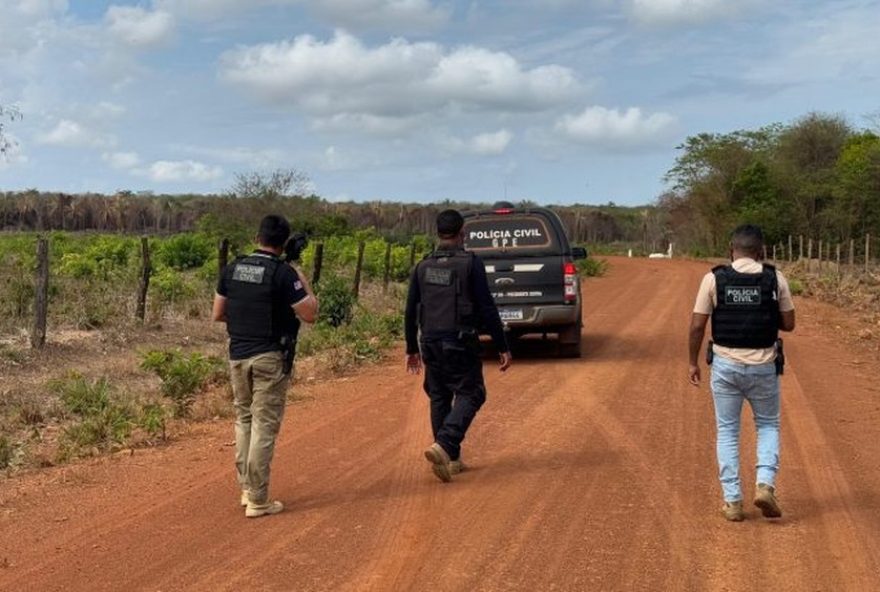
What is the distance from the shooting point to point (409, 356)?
7.43 metres

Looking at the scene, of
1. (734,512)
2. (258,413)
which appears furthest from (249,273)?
(734,512)

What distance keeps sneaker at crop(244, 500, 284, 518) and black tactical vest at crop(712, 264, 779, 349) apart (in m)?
3.08

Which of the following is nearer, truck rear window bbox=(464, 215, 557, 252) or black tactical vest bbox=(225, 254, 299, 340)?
black tactical vest bbox=(225, 254, 299, 340)

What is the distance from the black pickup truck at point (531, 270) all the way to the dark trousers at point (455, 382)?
5.87m

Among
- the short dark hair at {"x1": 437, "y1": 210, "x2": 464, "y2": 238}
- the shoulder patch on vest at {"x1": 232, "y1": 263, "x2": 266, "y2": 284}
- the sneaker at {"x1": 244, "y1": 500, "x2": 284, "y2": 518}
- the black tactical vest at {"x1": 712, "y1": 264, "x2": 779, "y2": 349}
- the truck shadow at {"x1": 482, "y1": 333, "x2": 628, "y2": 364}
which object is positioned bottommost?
the truck shadow at {"x1": 482, "y1": 333, "x2": 628, "y2": 364}

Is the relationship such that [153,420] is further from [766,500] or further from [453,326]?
[766,500]

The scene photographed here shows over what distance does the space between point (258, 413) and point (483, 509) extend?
160 centimetres

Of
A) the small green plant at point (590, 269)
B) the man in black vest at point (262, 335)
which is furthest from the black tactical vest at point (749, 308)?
the small green plant at point (590, 269)

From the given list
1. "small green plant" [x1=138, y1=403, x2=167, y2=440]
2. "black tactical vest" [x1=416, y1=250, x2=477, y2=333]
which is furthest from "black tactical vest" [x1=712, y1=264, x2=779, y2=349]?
"small green plant" [x1=138, y1=403, x2=167, y2=440]

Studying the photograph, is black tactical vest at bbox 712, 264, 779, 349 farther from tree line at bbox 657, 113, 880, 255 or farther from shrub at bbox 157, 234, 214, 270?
tree line at bbox 657, 113, 880, 255

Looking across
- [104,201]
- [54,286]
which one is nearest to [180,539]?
[54,286]

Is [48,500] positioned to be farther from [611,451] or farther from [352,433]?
[611,451]

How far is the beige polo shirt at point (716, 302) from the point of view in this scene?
612 centimetres

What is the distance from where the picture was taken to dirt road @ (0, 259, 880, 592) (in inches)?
206
